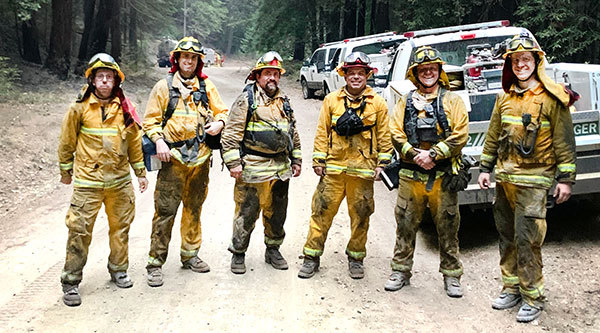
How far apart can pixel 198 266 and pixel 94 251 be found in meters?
1.46

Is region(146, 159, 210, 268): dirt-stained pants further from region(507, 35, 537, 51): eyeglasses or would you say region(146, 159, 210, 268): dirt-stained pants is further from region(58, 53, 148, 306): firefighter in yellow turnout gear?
region(507, 35, 537, 51): eyeglasses

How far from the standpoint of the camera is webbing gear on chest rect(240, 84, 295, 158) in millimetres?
5426

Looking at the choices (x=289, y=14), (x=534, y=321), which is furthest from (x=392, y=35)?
(x=289, y=14)

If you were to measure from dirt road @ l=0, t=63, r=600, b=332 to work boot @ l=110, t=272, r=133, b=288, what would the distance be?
7 cm

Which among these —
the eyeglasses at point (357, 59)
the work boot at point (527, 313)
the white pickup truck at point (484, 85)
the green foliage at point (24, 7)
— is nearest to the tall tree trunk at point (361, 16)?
the green foliage at point (24, 7)

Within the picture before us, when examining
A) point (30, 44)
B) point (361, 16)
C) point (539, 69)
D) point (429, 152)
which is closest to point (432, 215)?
point (429, 152)

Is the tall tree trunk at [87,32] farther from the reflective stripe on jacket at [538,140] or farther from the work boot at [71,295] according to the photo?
the reflective stripe on jacket at [538,140]

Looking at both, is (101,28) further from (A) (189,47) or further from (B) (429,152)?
(B) (429,152)

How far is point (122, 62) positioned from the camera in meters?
23.3

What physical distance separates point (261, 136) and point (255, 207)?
711 millimetres

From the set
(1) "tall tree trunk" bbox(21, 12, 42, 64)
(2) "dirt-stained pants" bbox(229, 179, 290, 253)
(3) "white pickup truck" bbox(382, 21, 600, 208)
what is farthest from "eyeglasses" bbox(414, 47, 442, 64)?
(1) "tall tree trunk" bbox(21, 12, 42, 64)

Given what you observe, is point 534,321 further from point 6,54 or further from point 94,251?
point 6,54

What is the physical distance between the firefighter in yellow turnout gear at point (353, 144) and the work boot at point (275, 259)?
28cm

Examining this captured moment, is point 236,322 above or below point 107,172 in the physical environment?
below
